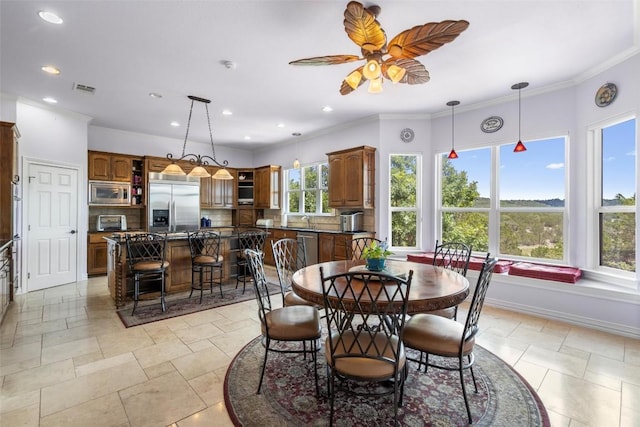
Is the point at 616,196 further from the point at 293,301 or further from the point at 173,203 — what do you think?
the point at 173,203

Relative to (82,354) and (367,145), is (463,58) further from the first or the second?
(82,354)

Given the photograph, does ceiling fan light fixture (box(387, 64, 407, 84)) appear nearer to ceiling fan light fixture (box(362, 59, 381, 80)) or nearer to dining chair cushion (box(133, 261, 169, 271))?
ceiling fan light fixture (box(362, 59, 381, 80))

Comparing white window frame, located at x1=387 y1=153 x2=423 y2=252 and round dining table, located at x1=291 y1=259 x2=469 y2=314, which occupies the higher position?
white window frame, located at x1=387 y1=153 x2=423 y2=252

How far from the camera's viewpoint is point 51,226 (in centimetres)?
493

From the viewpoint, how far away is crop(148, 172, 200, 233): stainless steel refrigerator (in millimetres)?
6371

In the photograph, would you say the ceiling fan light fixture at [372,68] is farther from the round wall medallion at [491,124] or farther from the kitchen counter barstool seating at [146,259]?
the kitchen counter barstool seating at [146,259]

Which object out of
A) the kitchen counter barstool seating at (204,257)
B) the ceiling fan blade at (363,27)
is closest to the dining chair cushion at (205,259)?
the kitchen counter barstool seating at (204,257)

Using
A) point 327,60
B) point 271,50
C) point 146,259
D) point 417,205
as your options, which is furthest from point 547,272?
point 146,259

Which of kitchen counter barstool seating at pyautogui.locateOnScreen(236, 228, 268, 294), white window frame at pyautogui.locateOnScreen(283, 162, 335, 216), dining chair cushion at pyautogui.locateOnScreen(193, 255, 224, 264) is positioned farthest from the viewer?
white window frame at pyautogui.locateOnScreen(283, 162, 335, 216)

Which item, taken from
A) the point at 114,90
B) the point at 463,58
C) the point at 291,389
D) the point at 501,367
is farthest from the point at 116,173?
the point at 501,367

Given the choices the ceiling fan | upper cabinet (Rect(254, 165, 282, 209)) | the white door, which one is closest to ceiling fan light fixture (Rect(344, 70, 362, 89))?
the ceiling fan

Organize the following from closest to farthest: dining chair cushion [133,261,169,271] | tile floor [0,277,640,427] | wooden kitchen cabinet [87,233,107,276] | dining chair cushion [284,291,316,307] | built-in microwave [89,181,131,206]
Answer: tile floor [0,277,640,427] < dining chair cushion [284,291,316,307] < dining chair cushion [133,261,169,271] < wooden kitchen cabinet [87,233,107,276] < built-in microwave [89,181,131,206]

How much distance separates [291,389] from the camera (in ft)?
7.08

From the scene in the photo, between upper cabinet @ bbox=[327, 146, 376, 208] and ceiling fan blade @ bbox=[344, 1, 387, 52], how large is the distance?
3027mm
